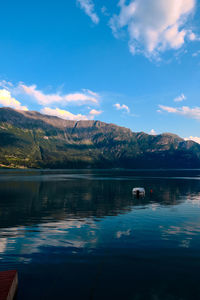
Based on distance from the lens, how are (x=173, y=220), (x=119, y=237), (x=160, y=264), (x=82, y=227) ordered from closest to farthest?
(x=160, y=264)
(x=119, y=237)
(x=82, y=227)
(x=173, y=220)

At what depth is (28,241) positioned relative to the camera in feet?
104

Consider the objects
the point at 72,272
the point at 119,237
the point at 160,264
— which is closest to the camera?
the point at 72,272

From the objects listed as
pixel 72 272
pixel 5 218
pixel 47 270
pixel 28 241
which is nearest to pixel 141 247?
pixel 72 272

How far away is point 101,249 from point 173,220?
25.9 meters

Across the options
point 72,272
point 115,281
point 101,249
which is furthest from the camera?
point 101,249

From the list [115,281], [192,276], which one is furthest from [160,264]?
[115,281]

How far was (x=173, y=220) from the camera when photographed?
4719cm

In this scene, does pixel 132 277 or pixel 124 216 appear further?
pixel 124 216

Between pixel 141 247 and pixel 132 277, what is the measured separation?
28.4 ft

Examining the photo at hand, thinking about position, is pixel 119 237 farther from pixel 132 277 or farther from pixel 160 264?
pixel 132 277

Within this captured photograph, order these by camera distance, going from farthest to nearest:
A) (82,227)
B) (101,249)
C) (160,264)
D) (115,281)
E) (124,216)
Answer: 1. (124,216)
2. (82,227)
3. (101,249)
4. (160,264)
5. (115,281)

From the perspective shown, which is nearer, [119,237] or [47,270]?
[47,270]

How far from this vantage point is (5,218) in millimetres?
47594

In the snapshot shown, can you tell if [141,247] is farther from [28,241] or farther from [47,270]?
[28,241]
